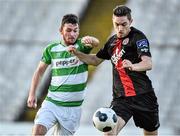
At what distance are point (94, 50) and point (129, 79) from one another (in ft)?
34.7

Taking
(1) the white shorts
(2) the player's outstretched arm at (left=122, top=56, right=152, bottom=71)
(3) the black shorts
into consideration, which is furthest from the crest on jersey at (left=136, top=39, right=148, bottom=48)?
(1) the white shorts

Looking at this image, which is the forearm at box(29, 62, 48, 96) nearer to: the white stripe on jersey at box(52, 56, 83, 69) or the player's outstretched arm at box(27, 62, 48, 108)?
the player's outstretched arm at box(27, 62, 48, 108)

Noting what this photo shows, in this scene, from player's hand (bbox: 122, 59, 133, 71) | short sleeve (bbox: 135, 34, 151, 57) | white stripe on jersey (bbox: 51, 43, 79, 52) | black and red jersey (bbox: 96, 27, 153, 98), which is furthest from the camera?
white stripe on jersey (bbox: 51, 43, 79, 52)

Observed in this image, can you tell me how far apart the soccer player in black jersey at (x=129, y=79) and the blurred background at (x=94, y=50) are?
5.75 m

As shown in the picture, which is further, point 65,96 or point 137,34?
point 65,96

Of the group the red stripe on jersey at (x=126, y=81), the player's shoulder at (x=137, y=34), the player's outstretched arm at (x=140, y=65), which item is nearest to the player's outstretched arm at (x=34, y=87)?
the red stripe on jersey at (x=126, y=81)

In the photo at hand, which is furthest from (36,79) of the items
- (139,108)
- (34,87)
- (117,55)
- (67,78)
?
(139,108)

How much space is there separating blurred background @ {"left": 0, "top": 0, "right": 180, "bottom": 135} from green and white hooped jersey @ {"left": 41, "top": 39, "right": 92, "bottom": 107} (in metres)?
5.38

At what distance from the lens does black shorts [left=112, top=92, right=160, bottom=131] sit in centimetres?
991

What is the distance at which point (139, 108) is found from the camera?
32.6ft

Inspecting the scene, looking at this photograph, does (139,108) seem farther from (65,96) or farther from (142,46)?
(65,96)

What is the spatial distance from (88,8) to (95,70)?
3149mm

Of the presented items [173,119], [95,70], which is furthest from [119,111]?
[95,70]

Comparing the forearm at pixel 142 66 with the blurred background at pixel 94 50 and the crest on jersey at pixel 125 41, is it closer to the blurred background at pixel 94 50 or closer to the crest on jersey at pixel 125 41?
the crest on jersey at pixel 125 41
